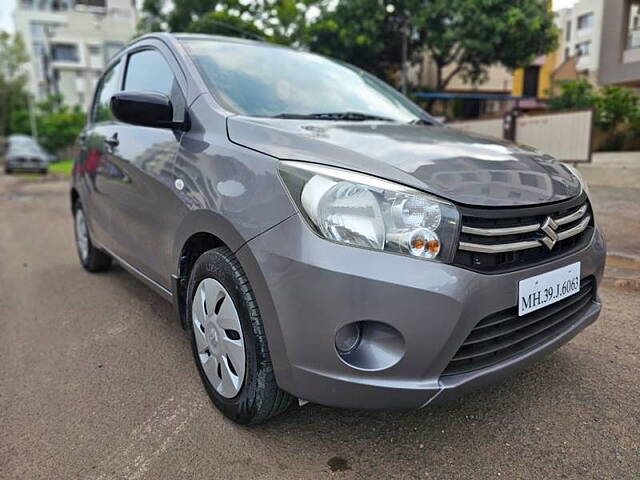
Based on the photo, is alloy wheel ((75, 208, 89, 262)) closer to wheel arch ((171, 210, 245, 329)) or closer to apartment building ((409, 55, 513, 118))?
wheel arch ((171, 210, 245, 329))

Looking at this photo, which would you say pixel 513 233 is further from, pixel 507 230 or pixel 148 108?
pixel 148 108

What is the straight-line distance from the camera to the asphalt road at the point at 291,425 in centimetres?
175

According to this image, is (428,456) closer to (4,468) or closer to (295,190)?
(295,190)

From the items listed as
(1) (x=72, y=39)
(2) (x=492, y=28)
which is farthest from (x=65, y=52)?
(2) (x=492, y=28)

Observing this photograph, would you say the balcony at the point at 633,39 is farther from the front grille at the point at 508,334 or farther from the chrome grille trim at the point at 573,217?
the front grille at the point at 508,334

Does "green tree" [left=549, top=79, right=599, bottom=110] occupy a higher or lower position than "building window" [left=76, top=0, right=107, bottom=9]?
lower

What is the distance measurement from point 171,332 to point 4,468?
124 cm

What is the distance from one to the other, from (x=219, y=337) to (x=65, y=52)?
47541 millimetres

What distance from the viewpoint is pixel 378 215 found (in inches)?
62.4

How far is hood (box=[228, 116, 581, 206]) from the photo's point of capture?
1680 mm

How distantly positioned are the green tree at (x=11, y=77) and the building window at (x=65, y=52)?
27.5ft

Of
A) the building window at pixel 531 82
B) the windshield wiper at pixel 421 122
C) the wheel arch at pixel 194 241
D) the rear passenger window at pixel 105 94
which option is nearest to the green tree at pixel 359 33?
the building window at pixel 531 82

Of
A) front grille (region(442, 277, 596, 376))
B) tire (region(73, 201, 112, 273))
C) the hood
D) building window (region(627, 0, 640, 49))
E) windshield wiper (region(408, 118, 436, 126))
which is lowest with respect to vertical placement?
tire (region(73, 201, 112, 273))

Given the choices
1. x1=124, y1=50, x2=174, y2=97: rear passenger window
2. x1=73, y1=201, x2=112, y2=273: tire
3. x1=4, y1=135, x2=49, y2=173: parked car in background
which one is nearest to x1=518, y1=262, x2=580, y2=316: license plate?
x1=124, y1=50, x2=174, y2=97: rear passenger window
